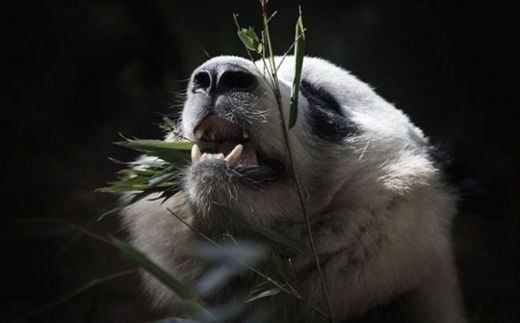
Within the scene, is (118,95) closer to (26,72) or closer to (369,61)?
(26,72)

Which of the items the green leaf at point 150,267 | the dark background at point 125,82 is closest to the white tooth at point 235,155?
the green leaf at point 150,267

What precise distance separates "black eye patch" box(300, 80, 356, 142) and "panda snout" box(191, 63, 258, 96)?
1.25 feet

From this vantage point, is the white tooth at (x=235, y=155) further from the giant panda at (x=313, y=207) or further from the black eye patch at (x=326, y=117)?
the black eye patch at (x=326, y=117)

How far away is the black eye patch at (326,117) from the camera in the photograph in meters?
2.89

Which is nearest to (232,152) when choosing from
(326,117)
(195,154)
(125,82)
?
(195,154)

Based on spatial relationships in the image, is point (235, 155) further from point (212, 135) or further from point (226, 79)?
point (226, 79)

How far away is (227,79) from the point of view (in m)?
2.58

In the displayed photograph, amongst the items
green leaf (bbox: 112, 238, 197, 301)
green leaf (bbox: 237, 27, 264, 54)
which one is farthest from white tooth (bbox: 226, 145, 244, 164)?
green leaf (bbox: 112, 238, 197, 301)

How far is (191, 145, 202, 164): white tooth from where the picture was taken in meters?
2.55

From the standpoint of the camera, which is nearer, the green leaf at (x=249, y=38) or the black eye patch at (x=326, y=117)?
the green leaf at (x=249, y=38)

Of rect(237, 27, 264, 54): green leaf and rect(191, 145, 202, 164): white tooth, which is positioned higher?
rect(237, 27, 264, 54): green leaf

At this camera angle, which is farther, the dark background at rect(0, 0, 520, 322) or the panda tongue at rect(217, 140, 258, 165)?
the dark background at rect(0, 0, 520, 322)

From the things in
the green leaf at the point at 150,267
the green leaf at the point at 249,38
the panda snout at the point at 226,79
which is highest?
the green leaf at the point at 249,38

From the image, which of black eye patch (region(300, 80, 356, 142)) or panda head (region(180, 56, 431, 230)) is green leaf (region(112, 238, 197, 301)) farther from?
black eye patch (region(300, 80, 356, 142))
